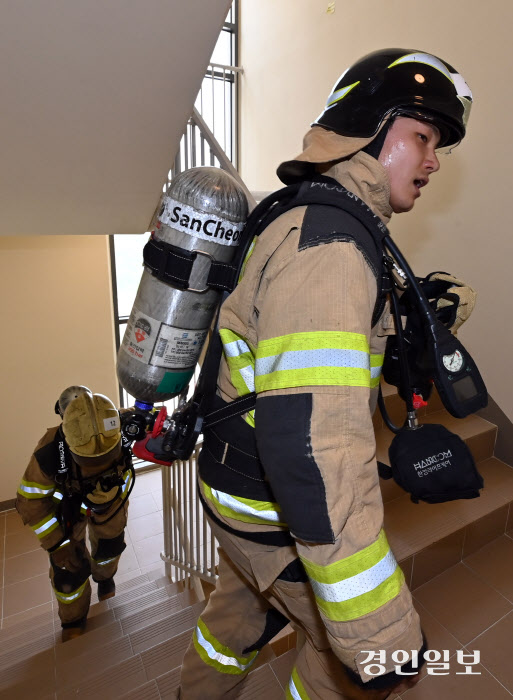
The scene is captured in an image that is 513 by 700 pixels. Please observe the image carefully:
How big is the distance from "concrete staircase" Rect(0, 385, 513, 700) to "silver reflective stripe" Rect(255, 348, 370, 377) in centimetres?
164

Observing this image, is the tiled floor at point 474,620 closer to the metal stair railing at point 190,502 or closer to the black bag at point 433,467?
the black bag at point 433,467

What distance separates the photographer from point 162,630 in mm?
2541

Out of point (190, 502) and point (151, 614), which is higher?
point (190, 502)

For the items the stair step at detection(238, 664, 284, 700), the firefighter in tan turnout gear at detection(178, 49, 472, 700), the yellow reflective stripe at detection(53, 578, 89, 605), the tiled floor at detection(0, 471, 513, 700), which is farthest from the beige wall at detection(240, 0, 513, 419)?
the yellow reflective stripe at detection(53, 578, 89, 605)

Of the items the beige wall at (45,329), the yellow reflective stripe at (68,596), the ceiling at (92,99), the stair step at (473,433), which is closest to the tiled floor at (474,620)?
Answer: the stair step at (473,433)

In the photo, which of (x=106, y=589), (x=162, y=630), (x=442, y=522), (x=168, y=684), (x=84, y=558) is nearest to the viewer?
(x=168, y=684)

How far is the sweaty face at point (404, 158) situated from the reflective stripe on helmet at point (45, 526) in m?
2.98

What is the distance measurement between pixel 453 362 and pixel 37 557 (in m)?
5.32

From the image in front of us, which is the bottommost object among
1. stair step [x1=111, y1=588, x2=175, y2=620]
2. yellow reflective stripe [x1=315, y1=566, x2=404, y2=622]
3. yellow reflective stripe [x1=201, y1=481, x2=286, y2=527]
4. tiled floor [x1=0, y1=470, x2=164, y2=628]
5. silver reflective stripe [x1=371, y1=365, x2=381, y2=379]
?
tiled floor [x1=0, y1=470, x2=164, y2=628]

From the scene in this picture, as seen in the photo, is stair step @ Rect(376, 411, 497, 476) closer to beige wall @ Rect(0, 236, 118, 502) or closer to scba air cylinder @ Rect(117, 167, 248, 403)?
scba air cylinder @ Rect(117, 167, 248, 403)

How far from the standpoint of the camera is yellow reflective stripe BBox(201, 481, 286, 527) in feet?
4.05

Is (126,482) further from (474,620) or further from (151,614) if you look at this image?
(474,620)

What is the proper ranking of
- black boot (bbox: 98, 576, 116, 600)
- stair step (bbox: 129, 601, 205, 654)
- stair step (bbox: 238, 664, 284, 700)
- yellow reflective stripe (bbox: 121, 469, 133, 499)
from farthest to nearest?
black boot (bbox: 98, 576, 116, 600)
yellow reflective stripe (bbox: 121, 469, 133, 499)
stair step (bbox: 129, 601, 205, 654)
stair step (bbox: 238, 664, 284, 700)

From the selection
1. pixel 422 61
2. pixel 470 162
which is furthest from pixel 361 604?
pixel 470 162
